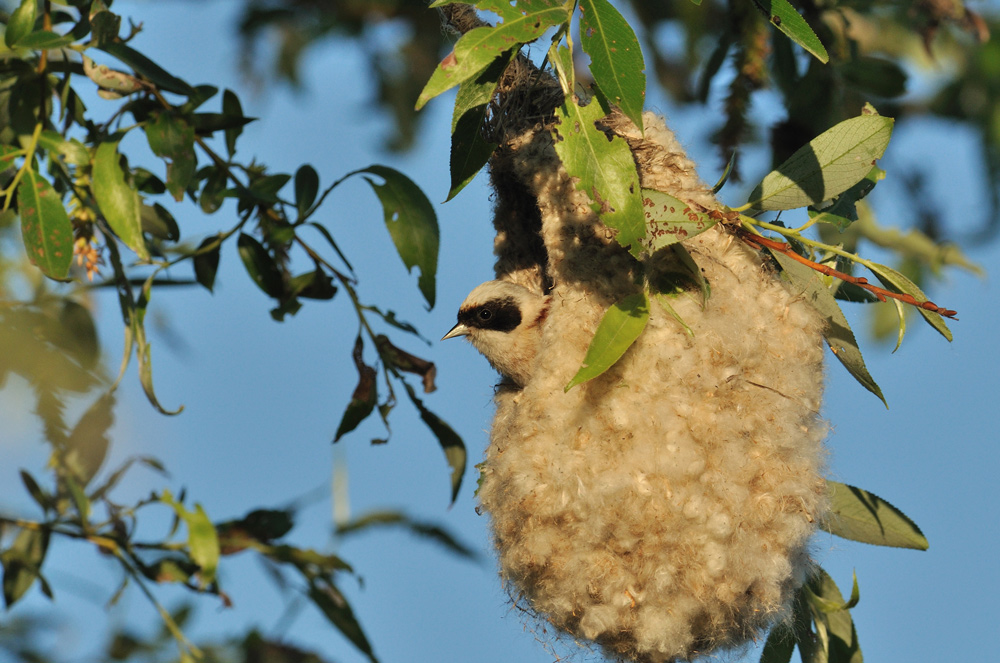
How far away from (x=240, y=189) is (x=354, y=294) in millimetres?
339

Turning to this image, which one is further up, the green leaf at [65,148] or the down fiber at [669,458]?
the green leaf at [65,148]

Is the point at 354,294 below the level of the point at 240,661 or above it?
above

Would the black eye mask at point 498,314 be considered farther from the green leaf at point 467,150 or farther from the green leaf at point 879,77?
the green leaf at point 879,77

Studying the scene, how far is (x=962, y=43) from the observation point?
132 inches

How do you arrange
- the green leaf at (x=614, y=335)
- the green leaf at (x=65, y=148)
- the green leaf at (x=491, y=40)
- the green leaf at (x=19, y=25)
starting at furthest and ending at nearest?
the green leaf at (x=65, y=148) < the green leaf at (x=19, y=25) < the green leaf at (x=614, y=335) < the green leaf at (x=491, y=40)

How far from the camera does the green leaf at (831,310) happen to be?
1521 mm

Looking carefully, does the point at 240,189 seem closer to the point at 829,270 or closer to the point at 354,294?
the point at 354,294

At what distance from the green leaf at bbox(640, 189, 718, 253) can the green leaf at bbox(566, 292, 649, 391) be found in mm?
113

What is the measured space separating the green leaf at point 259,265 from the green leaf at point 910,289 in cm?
132

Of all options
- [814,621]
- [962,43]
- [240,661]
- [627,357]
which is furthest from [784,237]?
[962,43]

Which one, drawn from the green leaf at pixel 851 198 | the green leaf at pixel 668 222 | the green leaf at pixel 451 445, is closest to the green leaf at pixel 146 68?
the green leaf at pixel 451 445

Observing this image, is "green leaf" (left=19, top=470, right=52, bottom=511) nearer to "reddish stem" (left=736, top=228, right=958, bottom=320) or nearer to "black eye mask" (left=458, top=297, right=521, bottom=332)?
"black eye mask" (left=458, top=297, right=521, bottom=332)

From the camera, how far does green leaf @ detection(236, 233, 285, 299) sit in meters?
1.99

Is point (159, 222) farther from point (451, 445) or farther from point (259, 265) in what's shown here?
point (451, 445)
